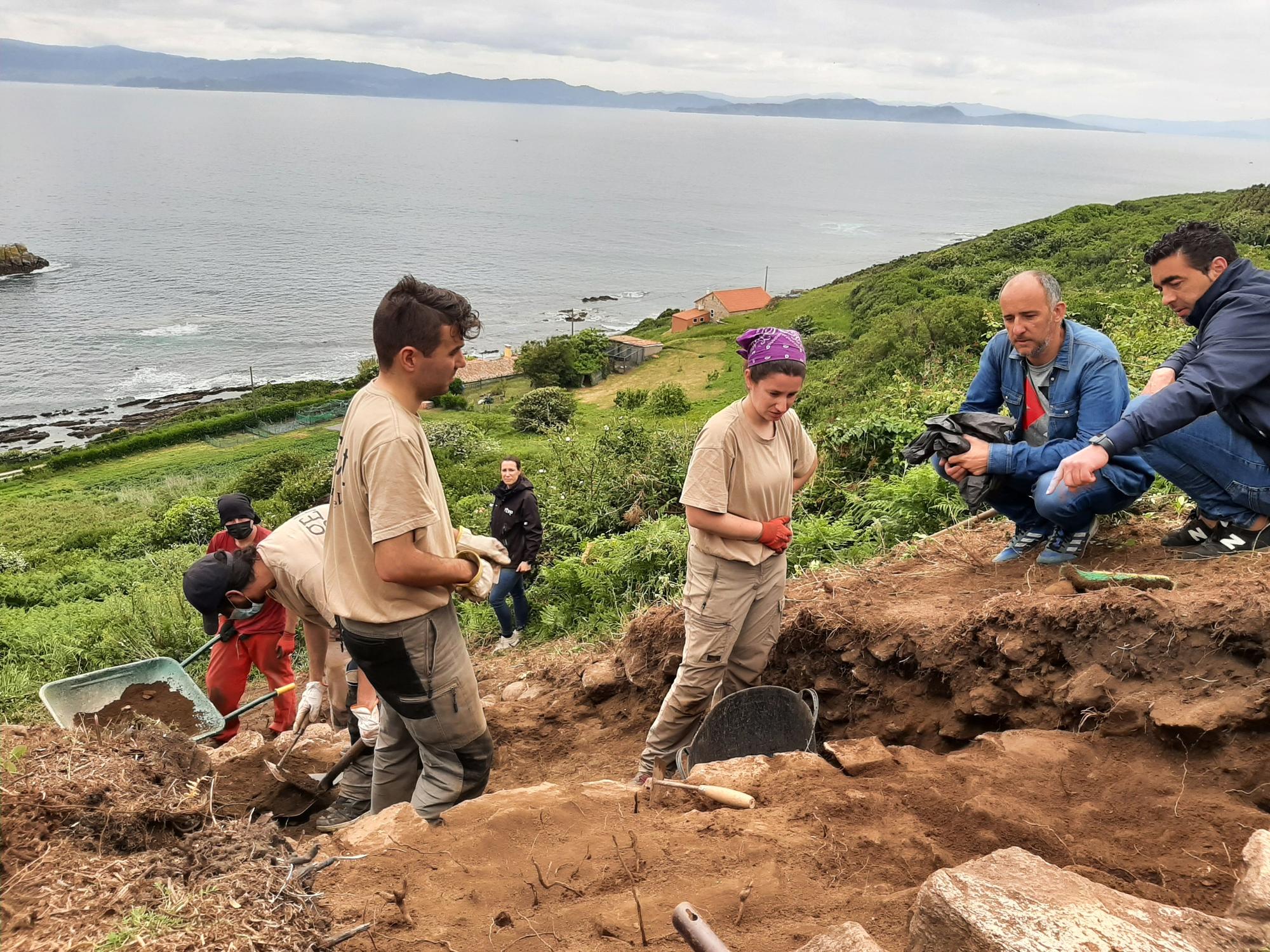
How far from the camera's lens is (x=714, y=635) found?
13.7 ft

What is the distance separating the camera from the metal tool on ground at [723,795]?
133 inches

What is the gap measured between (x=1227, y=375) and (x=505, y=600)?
6.19 metres

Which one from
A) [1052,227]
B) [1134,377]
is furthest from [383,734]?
[1052,227]

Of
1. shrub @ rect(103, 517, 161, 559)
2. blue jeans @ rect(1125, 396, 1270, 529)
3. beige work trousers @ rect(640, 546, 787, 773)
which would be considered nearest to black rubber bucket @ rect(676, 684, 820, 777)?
beige work trousers @ rect(640, 546, 787, 773)

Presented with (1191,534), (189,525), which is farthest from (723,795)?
(189,525)

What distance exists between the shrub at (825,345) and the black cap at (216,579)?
30839 mm

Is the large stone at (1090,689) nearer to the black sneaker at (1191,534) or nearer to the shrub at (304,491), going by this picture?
the black sneaker at (1191,534)

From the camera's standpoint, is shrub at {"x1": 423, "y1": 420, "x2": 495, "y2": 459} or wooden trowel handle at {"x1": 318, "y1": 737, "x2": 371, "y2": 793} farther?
shrub at {"x1": 423, "y1": 420, "x2": 495, "y2": 459}

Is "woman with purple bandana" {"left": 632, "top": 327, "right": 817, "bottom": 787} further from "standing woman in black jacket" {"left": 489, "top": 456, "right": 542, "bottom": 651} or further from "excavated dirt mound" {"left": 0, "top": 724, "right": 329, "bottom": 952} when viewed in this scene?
"standing woman in black jacket" {"left": 489, "top": 456, "right": 542, "bottom": 651}

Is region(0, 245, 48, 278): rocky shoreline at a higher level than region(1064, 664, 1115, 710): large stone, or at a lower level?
lower

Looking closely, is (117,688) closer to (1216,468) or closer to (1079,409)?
(1079,409)

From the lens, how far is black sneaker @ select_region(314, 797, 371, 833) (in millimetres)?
4188

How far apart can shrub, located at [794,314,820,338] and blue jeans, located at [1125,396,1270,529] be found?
114ft

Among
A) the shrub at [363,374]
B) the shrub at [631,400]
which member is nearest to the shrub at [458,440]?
the shrub at [631,400]
